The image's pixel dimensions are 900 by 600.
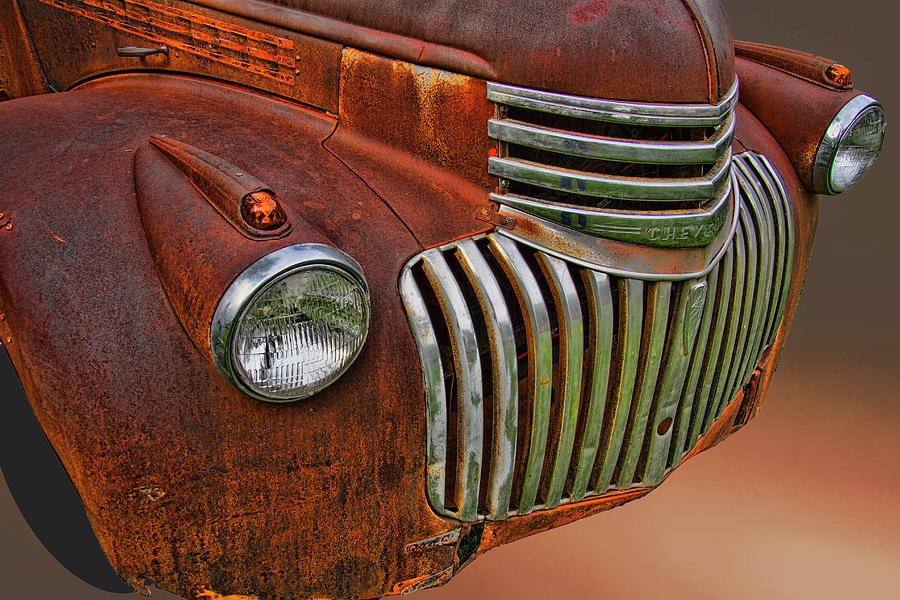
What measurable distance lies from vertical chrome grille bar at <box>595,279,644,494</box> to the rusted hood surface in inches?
16.8

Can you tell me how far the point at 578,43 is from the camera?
1911 mm

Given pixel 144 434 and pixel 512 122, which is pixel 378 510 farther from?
pixel 512 122

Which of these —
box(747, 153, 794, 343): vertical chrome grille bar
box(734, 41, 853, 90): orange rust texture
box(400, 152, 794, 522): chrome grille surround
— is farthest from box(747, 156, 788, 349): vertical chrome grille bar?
box(734, 41, 853, 90): orange rust texture

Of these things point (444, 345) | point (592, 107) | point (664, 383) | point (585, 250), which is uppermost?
point (592, 107)

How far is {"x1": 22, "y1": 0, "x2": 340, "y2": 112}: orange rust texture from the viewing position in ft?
7.15

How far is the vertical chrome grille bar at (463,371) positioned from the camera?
1.81m

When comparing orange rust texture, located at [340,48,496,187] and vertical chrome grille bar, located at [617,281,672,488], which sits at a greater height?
orange rust texture, located at [340,48,496,187]

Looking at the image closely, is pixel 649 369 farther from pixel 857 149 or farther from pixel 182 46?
pixel 182 46

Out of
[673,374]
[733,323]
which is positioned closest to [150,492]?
[673,374]

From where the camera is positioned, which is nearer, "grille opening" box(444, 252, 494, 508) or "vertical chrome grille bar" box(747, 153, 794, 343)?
"grille opening" box(444, 252, 494, 508)

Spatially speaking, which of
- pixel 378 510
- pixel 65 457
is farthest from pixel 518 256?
pixel 65 457

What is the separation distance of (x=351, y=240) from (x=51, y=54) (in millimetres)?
1570

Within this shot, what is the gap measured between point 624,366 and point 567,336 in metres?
0.18

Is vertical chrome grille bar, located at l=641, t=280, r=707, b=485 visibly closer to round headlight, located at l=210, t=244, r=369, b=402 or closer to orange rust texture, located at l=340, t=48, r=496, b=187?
orange rust texture, located at l=340, t=48, r=496, b=187
